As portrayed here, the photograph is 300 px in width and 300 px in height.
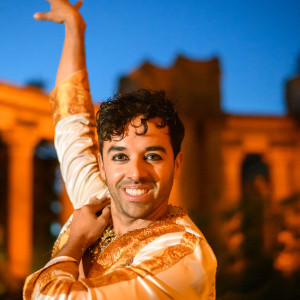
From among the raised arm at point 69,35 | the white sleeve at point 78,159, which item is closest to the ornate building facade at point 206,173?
the white sleeve at point 78,159

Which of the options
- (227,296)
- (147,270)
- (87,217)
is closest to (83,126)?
(87,217)

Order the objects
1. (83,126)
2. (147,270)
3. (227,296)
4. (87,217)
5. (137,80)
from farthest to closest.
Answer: (137,80) < (227,296) < (83,126) < (87,217) < (147,270)

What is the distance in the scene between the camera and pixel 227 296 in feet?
21.0

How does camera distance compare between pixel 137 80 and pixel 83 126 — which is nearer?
pixel 83 126

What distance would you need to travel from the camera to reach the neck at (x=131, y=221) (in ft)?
5.89

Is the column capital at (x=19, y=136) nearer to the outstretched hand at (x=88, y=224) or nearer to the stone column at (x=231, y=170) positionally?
the stone column at (x=231, y=170)

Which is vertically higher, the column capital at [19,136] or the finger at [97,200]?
the column capital at [19,136]

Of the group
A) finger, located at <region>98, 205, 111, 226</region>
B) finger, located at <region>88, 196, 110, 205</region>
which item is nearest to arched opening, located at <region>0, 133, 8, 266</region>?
finger, located at <region>88, 196, 110, 205</region>

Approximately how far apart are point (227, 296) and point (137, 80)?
7.40 m

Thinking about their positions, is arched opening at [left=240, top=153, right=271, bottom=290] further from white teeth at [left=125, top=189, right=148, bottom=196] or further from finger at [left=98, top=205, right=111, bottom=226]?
white teeth at [left=125, top=189, right=148, bottom=196]

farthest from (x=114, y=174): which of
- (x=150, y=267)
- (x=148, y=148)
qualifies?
(x=150, y=267)

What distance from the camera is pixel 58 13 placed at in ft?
7.91

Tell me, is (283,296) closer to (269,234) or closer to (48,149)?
(269,234)

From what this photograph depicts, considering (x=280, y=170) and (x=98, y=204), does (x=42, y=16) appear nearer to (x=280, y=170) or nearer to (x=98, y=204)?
(x=98, y=204)
